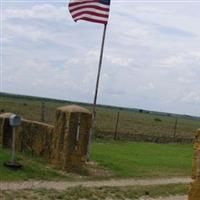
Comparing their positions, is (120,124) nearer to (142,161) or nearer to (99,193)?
(142,161)

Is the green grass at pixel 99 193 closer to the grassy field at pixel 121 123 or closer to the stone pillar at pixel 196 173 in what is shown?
the stone pillar at pixel 196 173

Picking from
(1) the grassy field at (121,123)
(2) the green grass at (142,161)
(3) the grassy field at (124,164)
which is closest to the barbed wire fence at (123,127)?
(1) the grassy field at (121,123)

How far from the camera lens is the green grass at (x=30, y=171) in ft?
44.2

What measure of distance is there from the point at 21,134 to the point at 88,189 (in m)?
5.49

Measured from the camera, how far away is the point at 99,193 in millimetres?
12508

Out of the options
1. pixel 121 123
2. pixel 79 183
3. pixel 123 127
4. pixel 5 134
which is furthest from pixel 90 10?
pixel 121 123

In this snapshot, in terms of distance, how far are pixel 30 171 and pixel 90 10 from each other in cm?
536

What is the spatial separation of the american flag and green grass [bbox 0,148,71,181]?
4.31 m

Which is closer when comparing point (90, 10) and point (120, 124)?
point (90, 10)

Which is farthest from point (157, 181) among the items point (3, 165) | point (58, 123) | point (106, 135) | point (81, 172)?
point (106, 135)

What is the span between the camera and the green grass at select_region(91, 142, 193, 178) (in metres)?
16.8

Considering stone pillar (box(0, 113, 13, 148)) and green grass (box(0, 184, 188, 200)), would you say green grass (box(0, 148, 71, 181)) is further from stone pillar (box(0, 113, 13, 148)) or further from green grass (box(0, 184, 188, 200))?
stone pillar (box(0, 113, 13, 148))

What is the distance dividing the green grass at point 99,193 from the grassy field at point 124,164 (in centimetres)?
146

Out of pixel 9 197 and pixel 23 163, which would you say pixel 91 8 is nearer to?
pixel 23 163
